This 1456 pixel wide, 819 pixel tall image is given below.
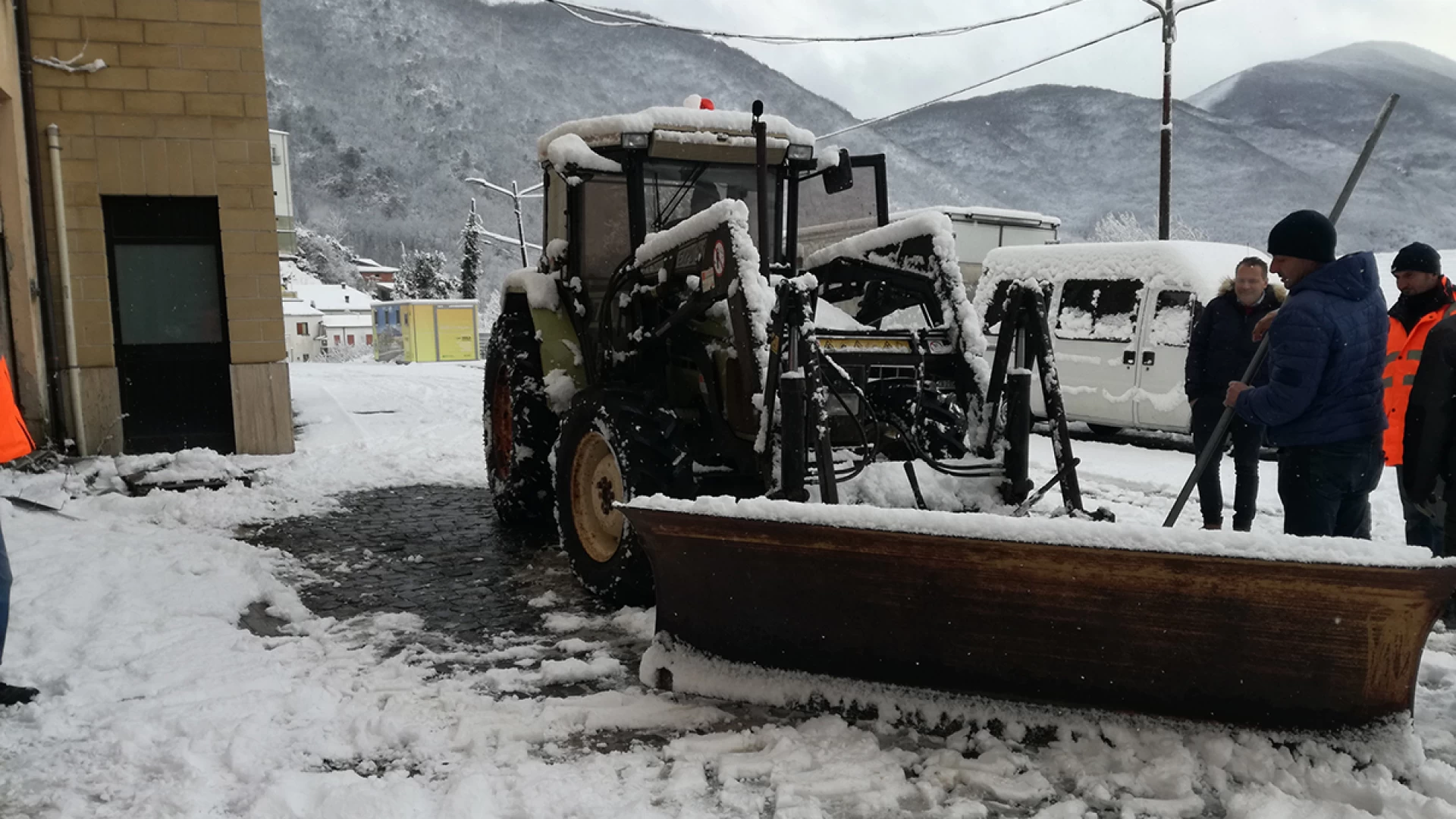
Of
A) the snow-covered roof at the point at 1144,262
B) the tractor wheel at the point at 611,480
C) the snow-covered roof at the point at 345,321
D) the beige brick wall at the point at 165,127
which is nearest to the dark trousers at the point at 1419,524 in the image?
the tractor wheel at the point at 611,480

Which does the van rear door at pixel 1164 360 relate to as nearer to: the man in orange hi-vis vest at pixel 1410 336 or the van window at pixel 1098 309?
the van window at pixel 1098 309

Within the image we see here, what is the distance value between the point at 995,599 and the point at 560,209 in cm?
380

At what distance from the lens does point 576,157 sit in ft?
17.3

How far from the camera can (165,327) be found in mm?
8961

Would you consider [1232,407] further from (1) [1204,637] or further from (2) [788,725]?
(2) [788,725]

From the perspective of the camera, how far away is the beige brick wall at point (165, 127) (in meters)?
8.45

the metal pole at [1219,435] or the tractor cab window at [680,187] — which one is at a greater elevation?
the tractor cab window at [680,187]

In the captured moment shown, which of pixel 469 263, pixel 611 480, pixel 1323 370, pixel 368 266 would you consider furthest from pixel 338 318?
pixel 1323 370

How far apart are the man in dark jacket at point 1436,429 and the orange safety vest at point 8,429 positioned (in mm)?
5425

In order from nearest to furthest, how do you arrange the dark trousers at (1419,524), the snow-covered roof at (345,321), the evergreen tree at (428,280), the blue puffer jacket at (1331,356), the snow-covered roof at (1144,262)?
1. the blue puffer jacket at (1331,356)
2. the dark trousers at (1419,524)
3. the snow-covered roof at (1144,262)
4. the evergreen tree at (428,280)
5. the snow-covered roof at (345,321)

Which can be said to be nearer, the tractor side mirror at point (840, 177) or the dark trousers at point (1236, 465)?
the dark trousers at point (1236, 465)

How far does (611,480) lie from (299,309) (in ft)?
189

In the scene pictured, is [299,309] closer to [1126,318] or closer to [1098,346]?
[1098,346]

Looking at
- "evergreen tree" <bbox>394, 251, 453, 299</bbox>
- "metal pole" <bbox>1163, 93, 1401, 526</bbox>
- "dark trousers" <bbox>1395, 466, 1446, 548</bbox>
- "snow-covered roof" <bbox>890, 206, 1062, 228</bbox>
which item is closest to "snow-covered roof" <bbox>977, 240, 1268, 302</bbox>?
"snow-covered roof" <bbox>890, 206, 1062, 228</bbox>
